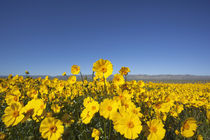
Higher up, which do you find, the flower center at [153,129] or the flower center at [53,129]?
the flower center at [153,129]

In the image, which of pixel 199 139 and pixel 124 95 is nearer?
pixel 199 139

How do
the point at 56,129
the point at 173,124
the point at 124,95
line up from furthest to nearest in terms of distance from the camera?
the point at 173,124 → the point at 124,95 → the point at 56,129

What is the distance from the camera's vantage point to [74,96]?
339cm

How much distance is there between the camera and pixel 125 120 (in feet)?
3.75

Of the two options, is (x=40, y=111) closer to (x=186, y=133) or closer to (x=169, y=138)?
(x=186, y=133)

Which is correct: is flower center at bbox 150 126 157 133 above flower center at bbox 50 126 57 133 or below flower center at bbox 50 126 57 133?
above

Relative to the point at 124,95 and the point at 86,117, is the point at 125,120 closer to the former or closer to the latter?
the point at 124,95

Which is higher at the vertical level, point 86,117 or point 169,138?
point 86,117

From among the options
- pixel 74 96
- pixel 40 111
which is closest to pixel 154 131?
pixel 40 111

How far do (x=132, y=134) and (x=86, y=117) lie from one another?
0.82m

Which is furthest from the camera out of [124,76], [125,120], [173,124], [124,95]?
[173,124]

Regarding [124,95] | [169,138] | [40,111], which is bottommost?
[169,138]

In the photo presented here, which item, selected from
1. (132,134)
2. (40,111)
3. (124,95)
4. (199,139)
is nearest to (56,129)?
(40,111)

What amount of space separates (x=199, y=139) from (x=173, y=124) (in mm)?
837
